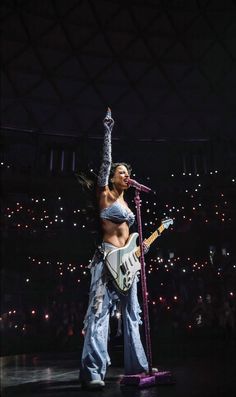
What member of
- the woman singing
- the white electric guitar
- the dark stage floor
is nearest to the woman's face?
the woman singing

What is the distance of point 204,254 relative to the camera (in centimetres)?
1794

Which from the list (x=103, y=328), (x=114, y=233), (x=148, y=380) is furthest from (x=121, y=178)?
(x=148, y=380)

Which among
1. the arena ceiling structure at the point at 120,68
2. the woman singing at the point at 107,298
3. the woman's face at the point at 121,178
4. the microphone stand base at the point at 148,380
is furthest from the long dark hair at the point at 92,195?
the arena ceiling structure at the point at 120,68

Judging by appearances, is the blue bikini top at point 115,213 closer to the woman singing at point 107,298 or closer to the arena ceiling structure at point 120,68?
the woman singing at point 107,298

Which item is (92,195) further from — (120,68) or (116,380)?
(120,68)

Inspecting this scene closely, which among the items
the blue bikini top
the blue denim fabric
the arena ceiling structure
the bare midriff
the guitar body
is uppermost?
the arena ceiling structure

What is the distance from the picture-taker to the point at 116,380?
4.67 metres

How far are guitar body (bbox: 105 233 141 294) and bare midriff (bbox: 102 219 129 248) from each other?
0.14 m

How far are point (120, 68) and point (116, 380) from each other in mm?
37515

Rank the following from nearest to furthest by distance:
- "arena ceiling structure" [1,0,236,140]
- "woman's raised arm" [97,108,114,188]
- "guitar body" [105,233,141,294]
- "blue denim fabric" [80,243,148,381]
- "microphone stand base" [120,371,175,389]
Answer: "microphone stand base" [120,371,175,389], "blue denim fabric" [80,243,148,381], "guitar body" [105,233,141,294], "woman's raised arm" [97,108,114,188], "arena ceiling structure" [1,0,236,140]

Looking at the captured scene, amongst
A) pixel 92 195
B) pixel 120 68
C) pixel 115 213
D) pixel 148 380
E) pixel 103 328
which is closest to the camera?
pixel 148 380

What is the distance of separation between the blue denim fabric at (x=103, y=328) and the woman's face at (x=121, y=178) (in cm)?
77

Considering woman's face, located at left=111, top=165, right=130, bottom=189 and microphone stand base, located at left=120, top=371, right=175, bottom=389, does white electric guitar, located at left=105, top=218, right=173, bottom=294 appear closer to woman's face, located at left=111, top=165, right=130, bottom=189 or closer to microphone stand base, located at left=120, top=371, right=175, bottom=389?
woman's face, located at left=111, top=165, right=130, bottom=189

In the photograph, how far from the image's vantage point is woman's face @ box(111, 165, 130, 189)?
16.1ft
